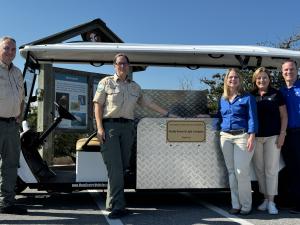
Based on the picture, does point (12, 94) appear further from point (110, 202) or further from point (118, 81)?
point (110, 202)

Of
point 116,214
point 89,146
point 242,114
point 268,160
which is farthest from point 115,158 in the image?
point 268,160

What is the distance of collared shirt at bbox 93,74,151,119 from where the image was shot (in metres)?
5.23

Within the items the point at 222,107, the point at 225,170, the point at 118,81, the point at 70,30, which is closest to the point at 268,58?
the point at 222,107

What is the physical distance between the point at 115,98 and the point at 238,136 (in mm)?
1450

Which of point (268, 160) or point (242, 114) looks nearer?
point (242, 114)

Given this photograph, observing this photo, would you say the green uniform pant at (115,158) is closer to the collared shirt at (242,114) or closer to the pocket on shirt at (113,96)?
the pocket on shirt at (113,96)

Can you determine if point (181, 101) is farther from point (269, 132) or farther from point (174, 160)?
point (269, 132)

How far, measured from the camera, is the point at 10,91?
5148 millimetres

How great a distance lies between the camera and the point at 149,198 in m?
6.56

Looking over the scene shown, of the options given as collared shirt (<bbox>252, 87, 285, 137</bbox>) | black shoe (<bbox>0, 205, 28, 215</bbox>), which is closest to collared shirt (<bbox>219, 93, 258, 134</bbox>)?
collared shirt (<bbox>252, 87, 285, 137</bbox>)

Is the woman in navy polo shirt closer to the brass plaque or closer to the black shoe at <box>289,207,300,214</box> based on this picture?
the black shoe at <box>289,207,300,214</box>

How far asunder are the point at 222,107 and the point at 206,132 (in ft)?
1.23

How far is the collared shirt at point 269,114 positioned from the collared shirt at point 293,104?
10 cm

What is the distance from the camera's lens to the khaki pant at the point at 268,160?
217 inches
